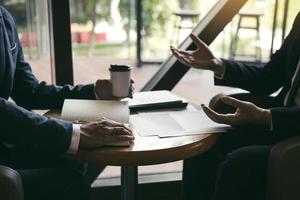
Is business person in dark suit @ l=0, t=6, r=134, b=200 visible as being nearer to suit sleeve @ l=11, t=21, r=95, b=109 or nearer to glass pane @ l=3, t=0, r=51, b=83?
suit sleeve @ l=11, t=21, r=95, b=109

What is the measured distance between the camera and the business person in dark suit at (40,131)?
47.9 inches

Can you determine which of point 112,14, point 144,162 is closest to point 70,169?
point 144,162

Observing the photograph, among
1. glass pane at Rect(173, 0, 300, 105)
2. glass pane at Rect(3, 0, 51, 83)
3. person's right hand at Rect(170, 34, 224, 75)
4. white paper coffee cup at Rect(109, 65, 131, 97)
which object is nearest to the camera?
white paper coffee cup at Rect(109, 65, 131, 97)

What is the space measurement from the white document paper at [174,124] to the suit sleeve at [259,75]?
32 centimetres

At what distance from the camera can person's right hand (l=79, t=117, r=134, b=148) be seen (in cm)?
123

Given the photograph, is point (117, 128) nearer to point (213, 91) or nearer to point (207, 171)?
point (207, 171)

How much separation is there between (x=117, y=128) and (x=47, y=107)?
49 cm

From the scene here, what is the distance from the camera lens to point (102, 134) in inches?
48.6

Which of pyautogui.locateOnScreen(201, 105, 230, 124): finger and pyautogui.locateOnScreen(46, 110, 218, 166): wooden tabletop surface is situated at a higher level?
pyautogui.locateOnScreen(201, 105, 230, 124): finger

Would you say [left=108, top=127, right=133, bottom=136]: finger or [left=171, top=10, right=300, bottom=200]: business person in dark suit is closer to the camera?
[left=108, top=127, right=133, bottom=136]: finger

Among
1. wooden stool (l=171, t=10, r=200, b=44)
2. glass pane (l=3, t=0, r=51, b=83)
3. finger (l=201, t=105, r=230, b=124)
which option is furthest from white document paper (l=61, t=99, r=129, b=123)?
wooden stool (l=171, t=10, r=200, b=44)

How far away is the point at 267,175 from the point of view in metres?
1.38

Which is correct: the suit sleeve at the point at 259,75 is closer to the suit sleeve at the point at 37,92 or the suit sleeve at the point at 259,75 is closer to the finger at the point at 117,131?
the suit sleeve at the point at 37,92

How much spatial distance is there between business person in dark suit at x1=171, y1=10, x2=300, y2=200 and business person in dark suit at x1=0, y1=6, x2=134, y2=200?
38 centimetres
